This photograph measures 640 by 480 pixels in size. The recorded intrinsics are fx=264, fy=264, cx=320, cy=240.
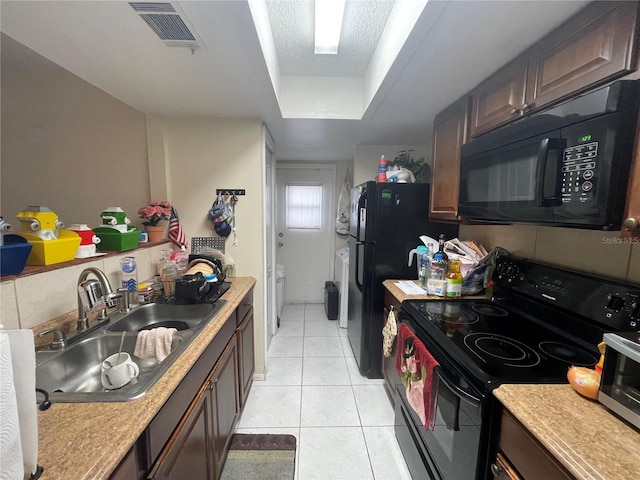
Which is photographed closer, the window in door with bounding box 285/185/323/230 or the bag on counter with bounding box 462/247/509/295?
the bag on counter with bounding box 462/247/509/295

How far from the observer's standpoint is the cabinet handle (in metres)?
0.72

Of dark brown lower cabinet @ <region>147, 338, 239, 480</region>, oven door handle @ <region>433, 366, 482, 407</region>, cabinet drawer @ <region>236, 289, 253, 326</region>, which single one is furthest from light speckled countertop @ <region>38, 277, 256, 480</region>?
oven door handle @ <region>433, 366, 482, 407</region>

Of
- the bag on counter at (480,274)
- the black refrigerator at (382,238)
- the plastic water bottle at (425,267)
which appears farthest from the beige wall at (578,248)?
the black refrigerator at (382,238)

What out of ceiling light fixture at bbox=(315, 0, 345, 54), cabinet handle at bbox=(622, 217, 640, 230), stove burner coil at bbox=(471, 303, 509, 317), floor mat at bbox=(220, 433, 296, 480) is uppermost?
ceiling light fixture at bbox=(315, 0, 345, 54)

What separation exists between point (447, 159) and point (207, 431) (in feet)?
6.57

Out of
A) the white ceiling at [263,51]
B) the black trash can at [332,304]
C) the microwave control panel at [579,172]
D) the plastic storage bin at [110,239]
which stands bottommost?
the black trash can at [332,304]

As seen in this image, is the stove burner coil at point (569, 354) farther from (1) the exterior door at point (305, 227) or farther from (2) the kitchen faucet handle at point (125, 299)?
(1) the exterior door at point (305, 227)

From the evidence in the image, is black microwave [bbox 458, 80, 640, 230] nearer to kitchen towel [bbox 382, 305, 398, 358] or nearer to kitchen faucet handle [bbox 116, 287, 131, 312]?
kitchen towel [bbox 382, 305, 398, 358]

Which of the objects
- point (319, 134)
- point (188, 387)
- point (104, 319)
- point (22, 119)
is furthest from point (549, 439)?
point (22, 119)

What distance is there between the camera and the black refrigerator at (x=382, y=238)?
6.72 ft

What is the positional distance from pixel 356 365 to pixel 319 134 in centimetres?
217

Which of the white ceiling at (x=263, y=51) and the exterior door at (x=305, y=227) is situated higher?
the white ceiling at (x=263, y=51)

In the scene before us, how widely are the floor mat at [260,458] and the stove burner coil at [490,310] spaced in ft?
4.40

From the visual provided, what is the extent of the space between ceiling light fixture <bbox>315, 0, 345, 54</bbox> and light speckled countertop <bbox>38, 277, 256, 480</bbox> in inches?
67.0
